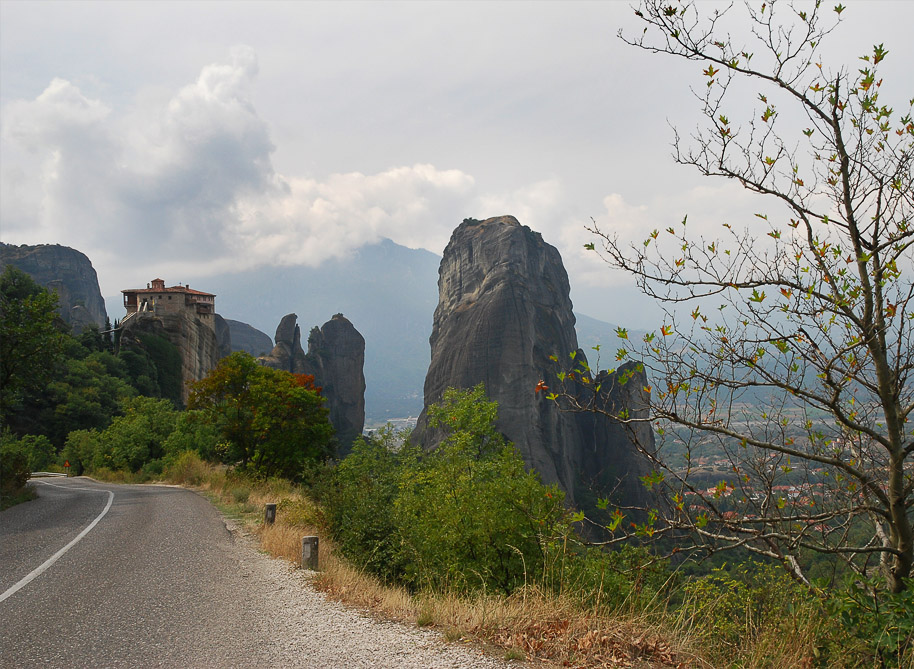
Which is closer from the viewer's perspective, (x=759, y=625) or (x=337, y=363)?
(x=759, y=625)

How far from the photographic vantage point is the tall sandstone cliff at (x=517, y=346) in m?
69.4

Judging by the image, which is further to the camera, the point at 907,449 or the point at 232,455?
the point at 232,455

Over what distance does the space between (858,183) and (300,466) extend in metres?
21.8

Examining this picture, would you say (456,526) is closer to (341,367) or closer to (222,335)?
(341,367)

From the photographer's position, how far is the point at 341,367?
104m

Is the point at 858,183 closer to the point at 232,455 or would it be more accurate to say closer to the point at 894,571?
the point at 894,571

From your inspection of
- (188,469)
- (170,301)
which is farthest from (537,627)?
(170,301)

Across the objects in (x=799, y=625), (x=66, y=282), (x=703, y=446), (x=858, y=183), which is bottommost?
(x=799, y=625)

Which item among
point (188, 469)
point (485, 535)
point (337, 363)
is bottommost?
point (188, 469)

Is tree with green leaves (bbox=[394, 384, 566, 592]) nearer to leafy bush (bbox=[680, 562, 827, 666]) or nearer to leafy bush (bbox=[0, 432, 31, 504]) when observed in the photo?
leafy bush (bbox=[680, 562, 827, 666])

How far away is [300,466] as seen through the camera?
23.5 m

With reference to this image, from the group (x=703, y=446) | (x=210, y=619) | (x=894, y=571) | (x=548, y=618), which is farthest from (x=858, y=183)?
(x=210, y=619)

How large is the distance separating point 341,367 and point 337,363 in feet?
3.27

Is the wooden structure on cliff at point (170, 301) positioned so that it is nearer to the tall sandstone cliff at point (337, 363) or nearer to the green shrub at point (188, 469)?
the tall sandstone cliff at point (337, 363)
